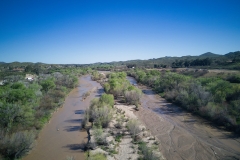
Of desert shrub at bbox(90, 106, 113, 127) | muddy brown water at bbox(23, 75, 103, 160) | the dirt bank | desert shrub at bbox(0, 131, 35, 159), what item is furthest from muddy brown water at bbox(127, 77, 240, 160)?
desert shrub at bbox(0, 131, 35, 159)

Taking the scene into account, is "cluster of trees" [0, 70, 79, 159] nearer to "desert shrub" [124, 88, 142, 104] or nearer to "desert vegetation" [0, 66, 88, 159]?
"desert vegetation" [0, 66, 88, 159]

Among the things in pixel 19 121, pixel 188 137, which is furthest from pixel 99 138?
pixel 188 137

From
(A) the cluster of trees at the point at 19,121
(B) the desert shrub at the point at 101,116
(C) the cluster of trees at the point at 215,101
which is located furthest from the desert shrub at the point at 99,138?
(C) the cluster of trees at the point at 215,101

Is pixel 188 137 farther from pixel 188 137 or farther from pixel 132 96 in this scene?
pixel 132 96

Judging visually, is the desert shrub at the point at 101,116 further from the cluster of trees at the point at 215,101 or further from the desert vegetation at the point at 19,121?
the cluster of trees at the point at 215,101

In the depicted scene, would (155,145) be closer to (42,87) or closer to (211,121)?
(211,121)
